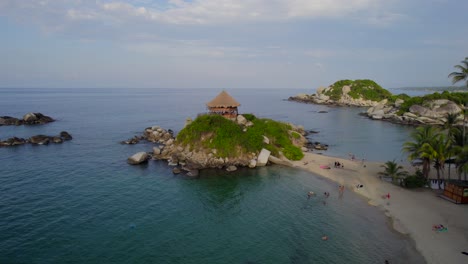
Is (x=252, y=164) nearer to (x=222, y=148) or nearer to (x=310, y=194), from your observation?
(x=222, y=148)

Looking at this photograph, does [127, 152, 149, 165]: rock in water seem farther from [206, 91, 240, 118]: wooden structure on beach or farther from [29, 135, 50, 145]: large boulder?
[29, 135, 50, 145]: large boulder

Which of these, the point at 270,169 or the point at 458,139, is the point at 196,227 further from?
the point at 458,139

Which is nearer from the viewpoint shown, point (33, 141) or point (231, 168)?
point (231, 168)

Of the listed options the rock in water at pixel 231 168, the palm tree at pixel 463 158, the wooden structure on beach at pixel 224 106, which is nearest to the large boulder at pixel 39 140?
the wooden structure on beach at pixel 224 106

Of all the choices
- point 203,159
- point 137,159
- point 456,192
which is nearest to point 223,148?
point 203,159

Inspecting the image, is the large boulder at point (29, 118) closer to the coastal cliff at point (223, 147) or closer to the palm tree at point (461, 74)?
the coastal cliff at point (223, 147)

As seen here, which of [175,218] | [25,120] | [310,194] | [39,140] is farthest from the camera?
[25,120]

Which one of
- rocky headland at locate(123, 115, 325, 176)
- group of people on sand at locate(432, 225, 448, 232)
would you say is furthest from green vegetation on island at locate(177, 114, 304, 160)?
group of people on sand at locate(432, 225, 448, 232)
